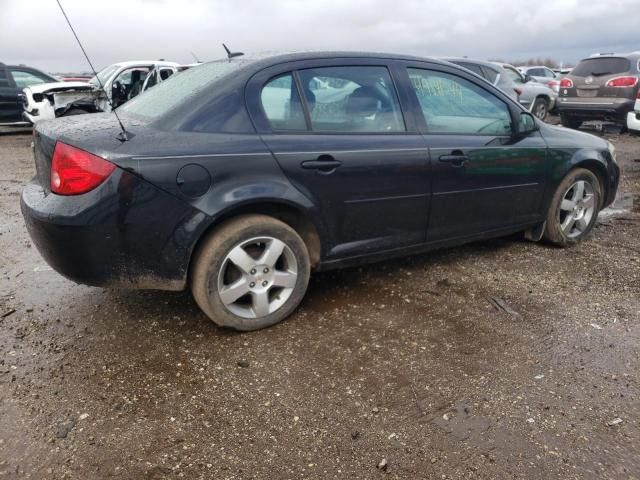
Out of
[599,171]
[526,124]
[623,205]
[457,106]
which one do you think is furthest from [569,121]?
[457,106]

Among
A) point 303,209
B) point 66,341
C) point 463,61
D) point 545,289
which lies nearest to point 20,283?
point 66,341

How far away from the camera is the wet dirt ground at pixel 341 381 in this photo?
217 cm

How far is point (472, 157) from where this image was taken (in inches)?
148

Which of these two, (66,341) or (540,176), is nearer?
(66,341)

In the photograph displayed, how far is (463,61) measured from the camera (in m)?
10.5

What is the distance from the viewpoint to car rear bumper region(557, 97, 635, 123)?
34.9 ft

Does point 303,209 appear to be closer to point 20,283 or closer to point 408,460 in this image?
point 408,460

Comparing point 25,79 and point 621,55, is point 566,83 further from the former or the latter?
point 25,79

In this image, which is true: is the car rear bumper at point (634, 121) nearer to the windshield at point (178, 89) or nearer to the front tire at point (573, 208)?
the front tire at point (573, 208)

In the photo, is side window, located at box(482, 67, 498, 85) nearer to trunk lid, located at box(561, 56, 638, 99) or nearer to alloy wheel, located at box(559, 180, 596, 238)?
trunk lid, located at box(561, 56, 638, 99)

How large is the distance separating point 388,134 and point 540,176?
5.08 feet

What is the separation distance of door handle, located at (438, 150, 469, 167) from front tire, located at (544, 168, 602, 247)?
1.23 m

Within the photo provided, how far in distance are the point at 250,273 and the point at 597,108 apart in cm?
1052

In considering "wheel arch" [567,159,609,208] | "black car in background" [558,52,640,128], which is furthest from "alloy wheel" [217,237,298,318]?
"black car in background" [558,52,640,128]
